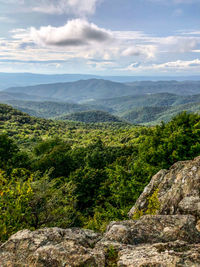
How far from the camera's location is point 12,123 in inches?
7032

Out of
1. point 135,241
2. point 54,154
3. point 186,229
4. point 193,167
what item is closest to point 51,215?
point 135,241

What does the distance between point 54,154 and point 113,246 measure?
34.4 metres

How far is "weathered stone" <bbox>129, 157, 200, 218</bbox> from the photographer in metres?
13.6

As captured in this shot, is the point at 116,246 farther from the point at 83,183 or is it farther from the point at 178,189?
the point at 83,183

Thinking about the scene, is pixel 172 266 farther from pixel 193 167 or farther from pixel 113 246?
pixel 193 167

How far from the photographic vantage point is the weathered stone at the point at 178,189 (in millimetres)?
13614

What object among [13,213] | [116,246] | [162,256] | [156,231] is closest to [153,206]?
[156,231]

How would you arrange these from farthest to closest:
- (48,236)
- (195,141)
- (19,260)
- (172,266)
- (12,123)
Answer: (12,123) → (195,141) → (48,236) → (19,260) → (172,266)

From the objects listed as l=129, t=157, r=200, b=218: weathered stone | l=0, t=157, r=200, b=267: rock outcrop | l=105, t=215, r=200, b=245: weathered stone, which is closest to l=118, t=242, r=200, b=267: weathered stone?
l=0, t=157, r=200, b=267: rock outcrop

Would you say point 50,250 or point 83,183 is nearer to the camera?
point 50,250

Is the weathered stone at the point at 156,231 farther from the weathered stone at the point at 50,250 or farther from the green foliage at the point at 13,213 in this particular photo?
the green foliage at the point at 13,213

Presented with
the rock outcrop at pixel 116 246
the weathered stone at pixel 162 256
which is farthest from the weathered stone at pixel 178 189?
the weathered stone at pixel 162 256

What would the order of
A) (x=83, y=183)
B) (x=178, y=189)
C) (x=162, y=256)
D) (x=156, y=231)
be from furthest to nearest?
(x=83, y=183) < (x=178, y=189) < (x=156, y=231) < (x=162, y=256)

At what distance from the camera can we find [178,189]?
16484mm
